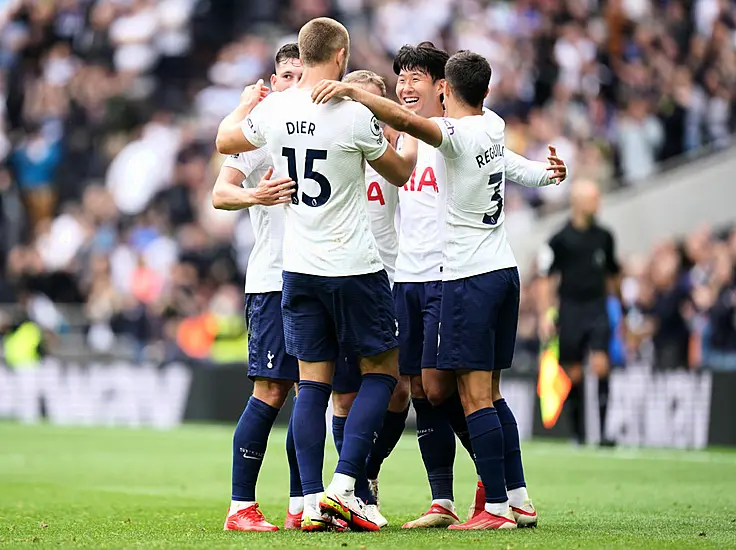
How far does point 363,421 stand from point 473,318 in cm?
78

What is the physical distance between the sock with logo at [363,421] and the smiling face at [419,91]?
1.57 meters

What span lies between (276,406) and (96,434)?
1001 cm

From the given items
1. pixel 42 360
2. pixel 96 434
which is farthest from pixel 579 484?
pixel 42 360

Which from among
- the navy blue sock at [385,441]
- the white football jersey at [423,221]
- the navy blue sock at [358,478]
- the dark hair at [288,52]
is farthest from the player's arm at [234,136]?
the navy blue sock at [385,441]

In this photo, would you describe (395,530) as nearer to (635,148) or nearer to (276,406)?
(276,406)

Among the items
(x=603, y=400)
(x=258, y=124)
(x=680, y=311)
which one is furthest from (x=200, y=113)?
(x=258, y=124)

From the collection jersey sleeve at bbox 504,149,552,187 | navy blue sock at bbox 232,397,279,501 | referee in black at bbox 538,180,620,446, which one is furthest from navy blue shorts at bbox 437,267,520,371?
referee in black at bbox 538,180,620,446

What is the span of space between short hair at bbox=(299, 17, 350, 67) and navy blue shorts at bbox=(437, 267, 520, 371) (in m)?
1.34

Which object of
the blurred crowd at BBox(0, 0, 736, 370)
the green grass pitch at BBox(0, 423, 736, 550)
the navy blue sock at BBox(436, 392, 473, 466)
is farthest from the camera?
the blurred crowd at BBox(0, 0, 736, 370)

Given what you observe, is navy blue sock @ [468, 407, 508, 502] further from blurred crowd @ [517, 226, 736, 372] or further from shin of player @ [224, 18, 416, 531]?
blurred crowd @ [517, 226, 736, 372]

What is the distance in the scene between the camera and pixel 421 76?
Answer: 25.6 ft

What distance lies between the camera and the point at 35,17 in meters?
26.3

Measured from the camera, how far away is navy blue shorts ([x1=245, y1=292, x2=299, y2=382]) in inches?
291

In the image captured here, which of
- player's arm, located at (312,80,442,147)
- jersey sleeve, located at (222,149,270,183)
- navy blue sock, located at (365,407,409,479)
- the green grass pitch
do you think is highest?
player's arm, located at (312,80,442,147)
